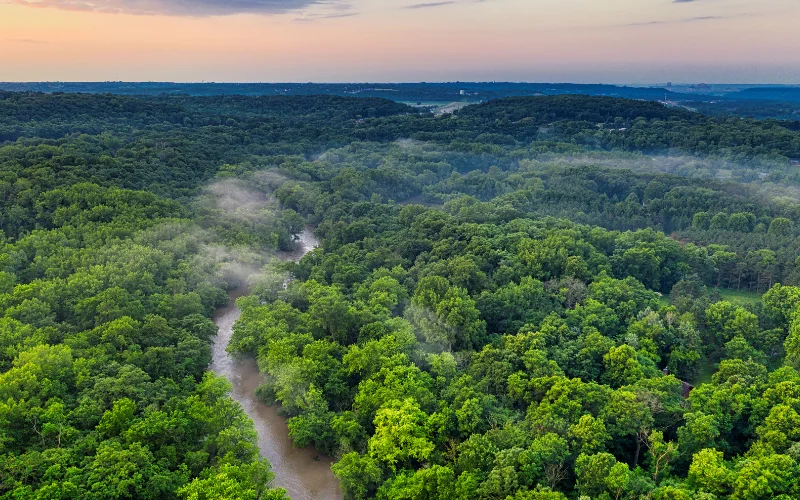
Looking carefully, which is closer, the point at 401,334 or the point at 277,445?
the point at 277,445

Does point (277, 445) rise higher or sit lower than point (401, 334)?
lower

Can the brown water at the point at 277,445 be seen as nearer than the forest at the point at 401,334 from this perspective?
No

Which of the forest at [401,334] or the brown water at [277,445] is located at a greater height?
the forest at [401,334]

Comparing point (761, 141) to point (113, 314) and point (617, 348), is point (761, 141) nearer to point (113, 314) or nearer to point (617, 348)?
point (617, 348)

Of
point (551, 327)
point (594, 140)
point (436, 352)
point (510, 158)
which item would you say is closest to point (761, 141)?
point (594, 140)
